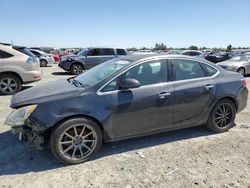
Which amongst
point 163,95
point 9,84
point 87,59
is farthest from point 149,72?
point 87,59

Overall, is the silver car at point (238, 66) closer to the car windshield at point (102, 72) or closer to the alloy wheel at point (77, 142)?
the car windshield at point (102, 72)

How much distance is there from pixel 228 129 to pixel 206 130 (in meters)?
0.43

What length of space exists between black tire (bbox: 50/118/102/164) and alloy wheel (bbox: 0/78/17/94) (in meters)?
5.36

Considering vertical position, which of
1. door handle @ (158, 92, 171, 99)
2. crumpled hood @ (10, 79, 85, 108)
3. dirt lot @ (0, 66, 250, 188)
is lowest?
dirt lot @ (0, 66, 250, 188)

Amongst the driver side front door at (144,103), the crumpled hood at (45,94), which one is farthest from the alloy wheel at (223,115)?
the crumpled hood at (45,94)

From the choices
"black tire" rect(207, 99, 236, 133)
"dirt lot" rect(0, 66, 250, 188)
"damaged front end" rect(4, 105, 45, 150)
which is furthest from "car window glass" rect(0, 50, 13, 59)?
"black tire" rect(207, 99, 236, 133)

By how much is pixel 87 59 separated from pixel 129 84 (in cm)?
1069

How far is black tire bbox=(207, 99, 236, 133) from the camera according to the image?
461 centimetres

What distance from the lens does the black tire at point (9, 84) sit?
796cm

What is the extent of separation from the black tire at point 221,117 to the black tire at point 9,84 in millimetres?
6192

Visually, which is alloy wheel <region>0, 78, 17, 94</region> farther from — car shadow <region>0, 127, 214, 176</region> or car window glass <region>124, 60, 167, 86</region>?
car window glass <region>124, 60, 167, 86</region>

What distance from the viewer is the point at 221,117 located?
471 centimetres

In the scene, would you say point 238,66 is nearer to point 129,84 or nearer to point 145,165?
point 129,84

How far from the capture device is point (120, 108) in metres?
3.70
